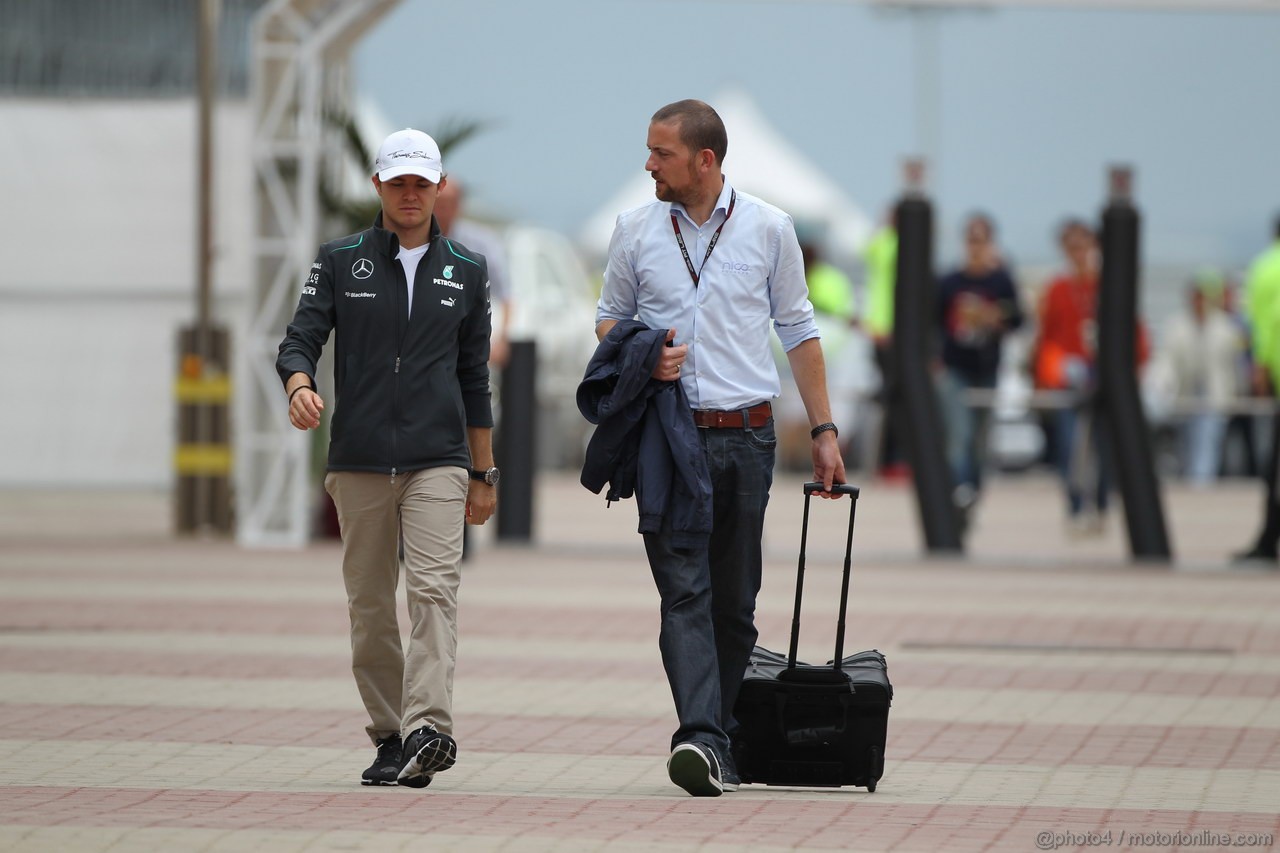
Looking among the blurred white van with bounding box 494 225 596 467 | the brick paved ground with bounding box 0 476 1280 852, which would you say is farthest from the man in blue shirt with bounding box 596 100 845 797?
the blurred white van with bounding box 494 225 596 467

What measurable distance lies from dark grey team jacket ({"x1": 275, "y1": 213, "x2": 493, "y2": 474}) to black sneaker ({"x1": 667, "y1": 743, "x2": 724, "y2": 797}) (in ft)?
3.62

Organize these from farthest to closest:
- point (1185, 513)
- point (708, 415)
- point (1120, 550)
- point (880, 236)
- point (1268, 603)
Answer: point (880, 236)
point (1185, 513)
point (1120, 550)
point (1268, 603)
point (708, 415)

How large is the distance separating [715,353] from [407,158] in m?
1.05

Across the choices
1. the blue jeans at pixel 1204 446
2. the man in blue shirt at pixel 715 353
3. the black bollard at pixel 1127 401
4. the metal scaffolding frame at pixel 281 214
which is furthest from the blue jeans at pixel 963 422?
the man in blue shirt at pixel 715 353

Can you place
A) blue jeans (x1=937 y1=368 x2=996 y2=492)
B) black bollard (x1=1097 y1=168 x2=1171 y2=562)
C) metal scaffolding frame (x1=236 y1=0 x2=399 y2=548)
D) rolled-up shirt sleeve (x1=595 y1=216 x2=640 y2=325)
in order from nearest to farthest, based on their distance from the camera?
rolled-up shirt sleeve (x1=595 y1=216 x2=640 y2=325)
black bollard (x1=1097 y1=168 x2=1171 y2=562)
metal scaffolding frame (x1=236 y1=0 x2=399 y2=548)
blue jeans (x1=937 y1=368 x2=996 y2=492)

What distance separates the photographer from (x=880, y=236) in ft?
79.3

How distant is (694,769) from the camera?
656 centimetres

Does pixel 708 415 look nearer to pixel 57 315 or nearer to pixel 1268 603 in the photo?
pixel 1268 603

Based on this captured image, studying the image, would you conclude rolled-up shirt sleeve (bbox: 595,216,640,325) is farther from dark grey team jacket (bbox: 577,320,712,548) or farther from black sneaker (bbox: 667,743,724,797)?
black sneaker (bbox: 667,743,724,797)

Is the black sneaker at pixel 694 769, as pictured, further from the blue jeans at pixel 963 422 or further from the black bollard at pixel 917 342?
the blue jeans at pixel 963 422

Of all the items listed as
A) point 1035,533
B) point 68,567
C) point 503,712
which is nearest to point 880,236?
point 1035,533

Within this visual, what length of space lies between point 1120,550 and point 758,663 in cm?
1016

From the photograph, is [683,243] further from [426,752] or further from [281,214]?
[281,214]

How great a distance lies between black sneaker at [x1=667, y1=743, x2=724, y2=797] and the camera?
655 cm
